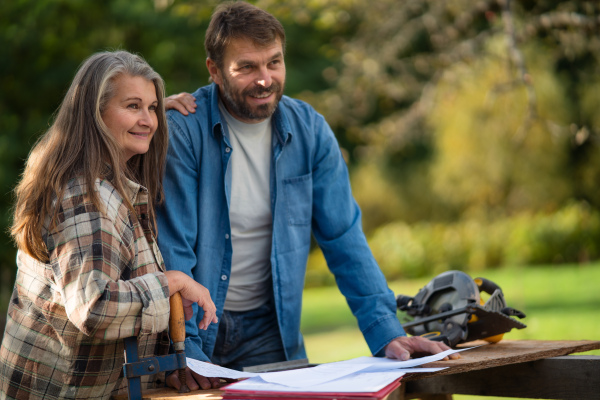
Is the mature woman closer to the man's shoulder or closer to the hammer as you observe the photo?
the hammer

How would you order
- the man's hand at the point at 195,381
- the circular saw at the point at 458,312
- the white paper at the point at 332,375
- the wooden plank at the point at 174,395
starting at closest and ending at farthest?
1. the white paper at the point at 332,375
2. the wooden plank at the point at 174,395
3. the man's hand at the point at 195,381
4. the circular saw at the point at 458,312

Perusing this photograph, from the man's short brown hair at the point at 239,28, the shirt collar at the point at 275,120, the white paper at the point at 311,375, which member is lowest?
the white paper at the point at 311,375

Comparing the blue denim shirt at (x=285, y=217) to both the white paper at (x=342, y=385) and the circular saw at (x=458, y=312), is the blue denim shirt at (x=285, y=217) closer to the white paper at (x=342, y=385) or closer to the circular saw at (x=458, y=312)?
the circular saw at (x=458, y=312)

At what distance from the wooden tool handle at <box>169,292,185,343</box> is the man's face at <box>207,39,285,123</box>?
103cm

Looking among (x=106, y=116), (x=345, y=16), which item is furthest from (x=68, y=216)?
(x=345, y=16)

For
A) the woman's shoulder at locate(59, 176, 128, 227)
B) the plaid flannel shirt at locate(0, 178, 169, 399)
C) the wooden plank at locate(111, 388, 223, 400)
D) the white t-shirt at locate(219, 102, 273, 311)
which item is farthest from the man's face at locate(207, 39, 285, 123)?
the wooden plank at locate(111, 388, 223, 400)

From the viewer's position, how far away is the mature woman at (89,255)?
6.07 feet

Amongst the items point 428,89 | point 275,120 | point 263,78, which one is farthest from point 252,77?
point 428,89

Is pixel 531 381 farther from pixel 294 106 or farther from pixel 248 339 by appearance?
pixel 294 106

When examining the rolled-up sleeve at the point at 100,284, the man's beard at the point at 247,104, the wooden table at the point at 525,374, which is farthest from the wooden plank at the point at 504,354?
the man's beard at the point at 247,104

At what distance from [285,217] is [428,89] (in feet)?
22.5

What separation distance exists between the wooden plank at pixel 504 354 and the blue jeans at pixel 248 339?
794mm

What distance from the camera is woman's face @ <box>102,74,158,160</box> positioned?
7.08ft

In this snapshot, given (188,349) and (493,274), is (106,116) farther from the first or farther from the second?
(493,274)
